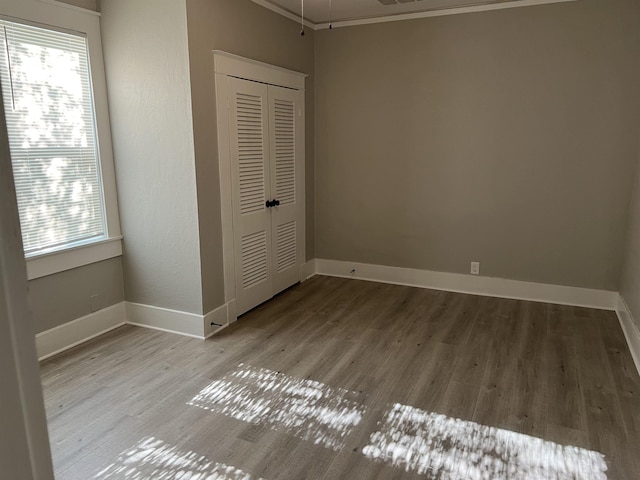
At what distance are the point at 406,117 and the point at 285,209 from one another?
1.56 m

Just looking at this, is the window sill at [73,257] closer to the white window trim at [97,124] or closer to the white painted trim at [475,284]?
the white window trim at [97,124]

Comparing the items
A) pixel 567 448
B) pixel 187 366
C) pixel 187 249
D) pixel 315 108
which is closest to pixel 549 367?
pixel 567 448

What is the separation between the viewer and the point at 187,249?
3604mm

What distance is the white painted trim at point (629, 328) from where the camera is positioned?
3227 millimetres

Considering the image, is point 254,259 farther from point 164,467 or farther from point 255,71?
point 164,467

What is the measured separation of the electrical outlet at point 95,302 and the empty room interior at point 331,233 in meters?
0.06

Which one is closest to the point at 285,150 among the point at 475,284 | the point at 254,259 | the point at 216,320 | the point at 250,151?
the point at 250,151

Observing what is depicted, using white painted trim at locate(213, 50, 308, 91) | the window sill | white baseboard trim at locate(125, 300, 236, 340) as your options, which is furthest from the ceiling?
white baseboard trim at locate(125, 300, 236, 340)

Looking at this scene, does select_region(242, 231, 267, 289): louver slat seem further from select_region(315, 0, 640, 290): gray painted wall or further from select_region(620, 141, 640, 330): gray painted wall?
select_region(620, 141, 640, 330): gray painted wall

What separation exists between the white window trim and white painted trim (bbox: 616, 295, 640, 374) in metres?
3.98

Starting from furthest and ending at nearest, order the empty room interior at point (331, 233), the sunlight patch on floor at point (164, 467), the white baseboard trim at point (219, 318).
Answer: the white baseboard trim at point (219, 318) < the empty room interior at point (331, 233) < the sunlight patch on floor at point (164, 467)

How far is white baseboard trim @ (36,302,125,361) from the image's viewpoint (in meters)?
3.33

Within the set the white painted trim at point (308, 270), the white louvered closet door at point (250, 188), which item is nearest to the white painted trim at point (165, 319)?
the white louvered closet door at point (250, 188)

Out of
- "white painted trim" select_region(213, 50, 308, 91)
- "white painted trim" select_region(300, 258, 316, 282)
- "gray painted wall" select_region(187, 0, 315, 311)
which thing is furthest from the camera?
"white painted trim" select_region(300, 258, 316, 282)
